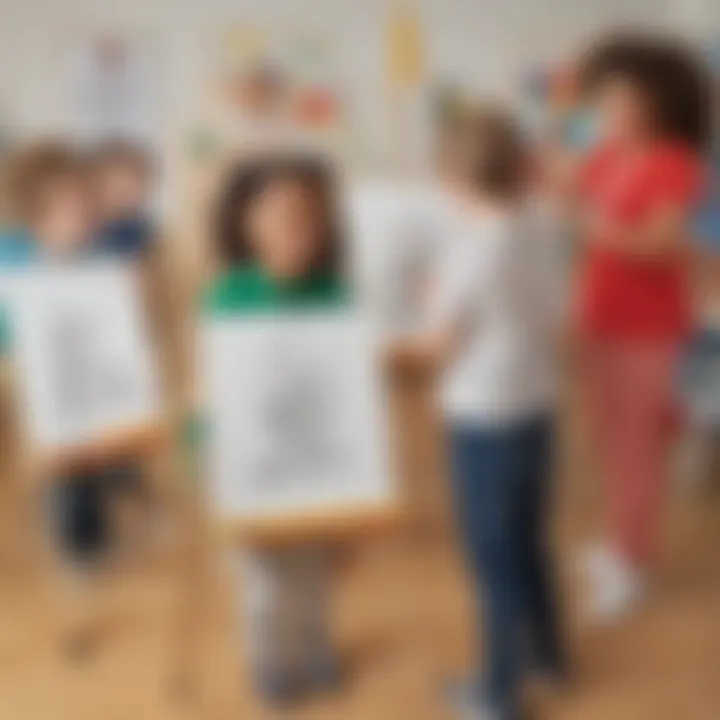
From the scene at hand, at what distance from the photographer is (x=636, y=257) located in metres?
1.33

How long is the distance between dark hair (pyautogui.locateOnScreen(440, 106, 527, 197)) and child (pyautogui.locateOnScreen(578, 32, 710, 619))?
5.9 inches

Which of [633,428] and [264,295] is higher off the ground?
[264,295]

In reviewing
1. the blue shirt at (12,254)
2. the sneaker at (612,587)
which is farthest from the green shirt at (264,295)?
the sneaker at (612,587)

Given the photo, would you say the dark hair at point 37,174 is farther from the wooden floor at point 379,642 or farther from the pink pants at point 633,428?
the pink pants at point 633,428

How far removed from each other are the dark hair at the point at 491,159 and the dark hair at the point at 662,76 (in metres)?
0.19

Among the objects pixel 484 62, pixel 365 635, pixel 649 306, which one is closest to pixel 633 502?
pixel 649 306

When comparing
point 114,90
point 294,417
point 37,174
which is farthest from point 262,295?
point 114,90

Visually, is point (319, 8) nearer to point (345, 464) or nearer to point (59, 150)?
point (59, 150)

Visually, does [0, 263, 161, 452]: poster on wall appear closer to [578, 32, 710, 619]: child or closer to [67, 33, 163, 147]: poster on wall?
[67, 33, 163, 147]: poster on wall

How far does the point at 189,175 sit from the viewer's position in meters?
1.38

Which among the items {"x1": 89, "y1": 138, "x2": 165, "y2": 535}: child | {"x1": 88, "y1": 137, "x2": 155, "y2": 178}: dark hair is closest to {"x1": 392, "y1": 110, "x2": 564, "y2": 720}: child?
{"x1": 89, "y1": 138, "x2": 165, "y2": 535}: child

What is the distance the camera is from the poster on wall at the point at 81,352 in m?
1.26

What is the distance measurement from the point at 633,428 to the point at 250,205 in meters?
0.52

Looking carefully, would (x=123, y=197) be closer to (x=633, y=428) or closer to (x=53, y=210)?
(x=53, y=210)
